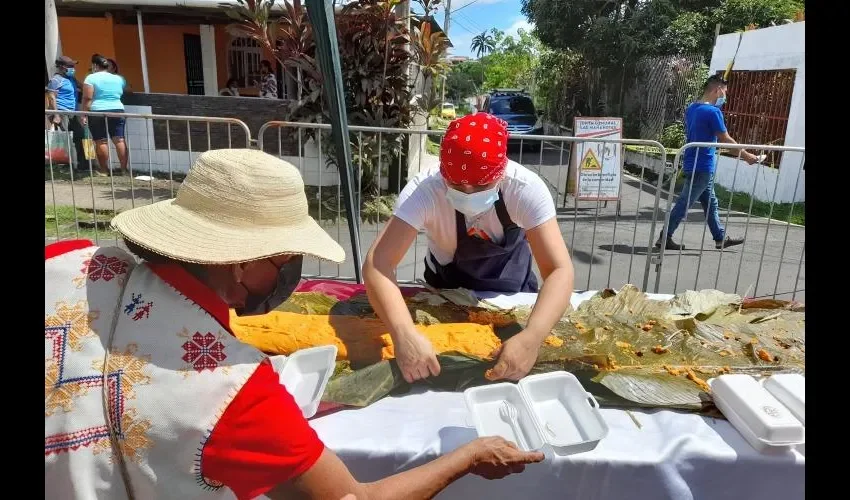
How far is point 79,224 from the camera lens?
20.0 ft

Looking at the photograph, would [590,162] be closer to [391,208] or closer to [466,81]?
[391,208]

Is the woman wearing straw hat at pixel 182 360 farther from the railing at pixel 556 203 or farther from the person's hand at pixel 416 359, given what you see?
the railing at pixel 556 203

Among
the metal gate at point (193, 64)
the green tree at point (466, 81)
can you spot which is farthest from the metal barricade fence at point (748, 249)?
the green tree at point (466, 81)

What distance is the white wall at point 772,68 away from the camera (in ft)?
29.6

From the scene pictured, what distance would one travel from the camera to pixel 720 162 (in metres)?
11.5

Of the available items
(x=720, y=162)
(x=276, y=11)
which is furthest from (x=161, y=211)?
(x=720, y=162)

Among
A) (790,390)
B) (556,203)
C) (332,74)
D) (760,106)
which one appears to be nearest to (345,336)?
(332,74)

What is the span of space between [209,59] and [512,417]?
10714 millimetres

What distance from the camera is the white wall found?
9.02 metres

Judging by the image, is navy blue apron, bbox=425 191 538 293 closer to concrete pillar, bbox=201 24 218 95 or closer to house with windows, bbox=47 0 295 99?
house with windows, bbox=47 0 295 99

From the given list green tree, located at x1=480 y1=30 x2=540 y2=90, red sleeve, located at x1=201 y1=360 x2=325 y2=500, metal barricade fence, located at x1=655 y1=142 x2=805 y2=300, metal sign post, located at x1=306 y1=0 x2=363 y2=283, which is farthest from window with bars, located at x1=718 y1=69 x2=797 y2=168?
green tree, located at x1=480 y1=30 x2=540 y2=90

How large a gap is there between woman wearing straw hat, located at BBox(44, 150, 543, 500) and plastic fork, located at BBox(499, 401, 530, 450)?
579mm

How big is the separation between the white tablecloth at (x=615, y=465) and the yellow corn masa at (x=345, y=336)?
1.24 ft

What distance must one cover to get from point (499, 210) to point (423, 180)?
13.2 inches
